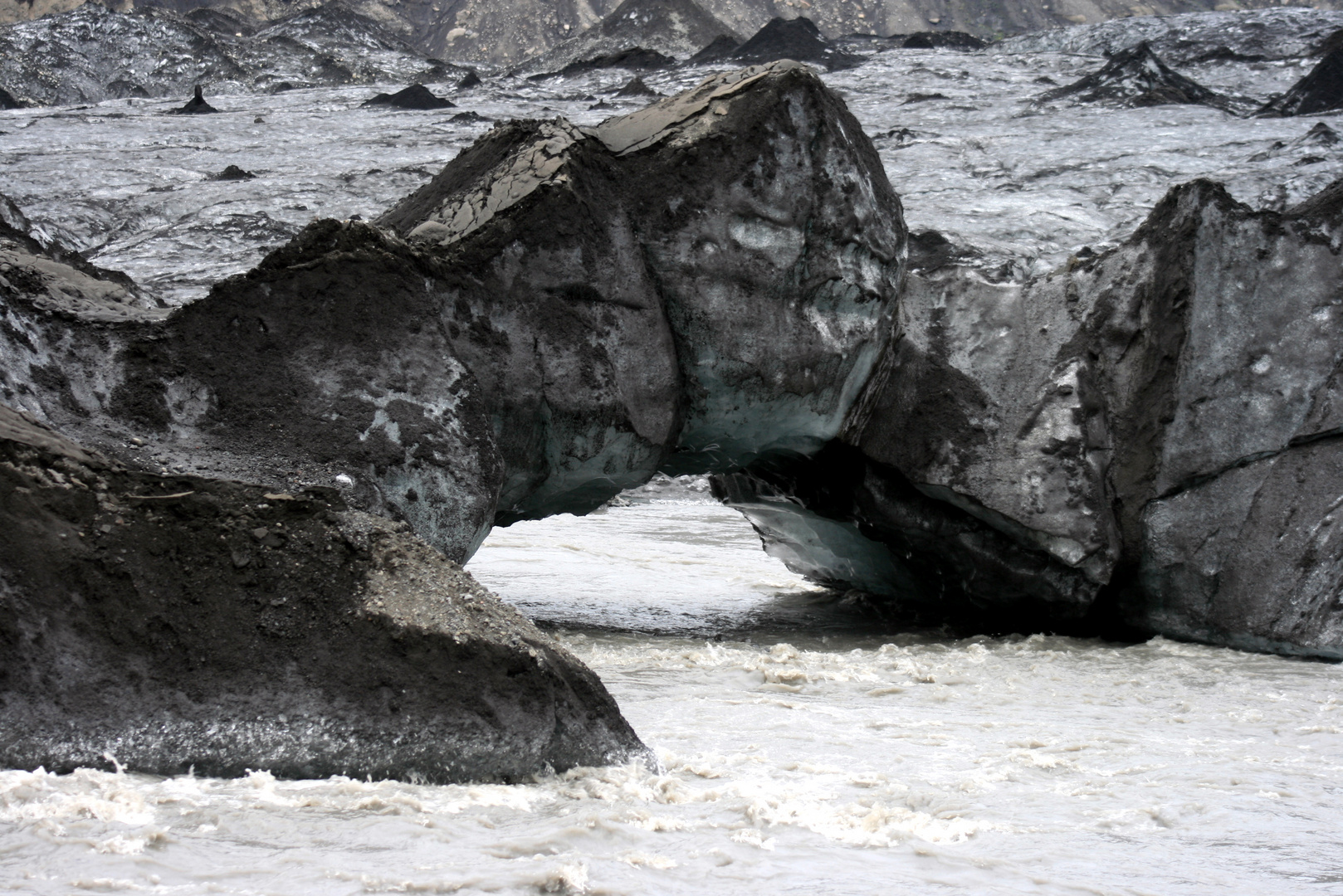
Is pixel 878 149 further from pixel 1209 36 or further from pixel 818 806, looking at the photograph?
pixel 818 806

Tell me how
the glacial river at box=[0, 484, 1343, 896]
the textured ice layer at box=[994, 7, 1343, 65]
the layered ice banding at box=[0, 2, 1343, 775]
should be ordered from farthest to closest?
the textured ice layer at box=[994, 7, 1343, 65] → the layered ice banding at box=[0, 2, 1343, 775] → the glacial river at box=[0, 484, 1343, 896]

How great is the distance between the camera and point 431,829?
195 cm

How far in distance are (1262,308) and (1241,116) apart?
43.0 ft

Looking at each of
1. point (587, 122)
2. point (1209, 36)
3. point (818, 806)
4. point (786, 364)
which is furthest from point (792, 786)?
point (1209, 36)

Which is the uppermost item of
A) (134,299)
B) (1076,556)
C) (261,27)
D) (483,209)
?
(261,27)

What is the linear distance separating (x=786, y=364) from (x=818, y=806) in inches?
98.9

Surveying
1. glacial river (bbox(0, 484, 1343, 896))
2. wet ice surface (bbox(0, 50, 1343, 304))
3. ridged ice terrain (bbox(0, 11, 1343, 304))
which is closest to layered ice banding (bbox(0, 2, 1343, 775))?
glacial river (bbox(0, 484, 1343, 896))

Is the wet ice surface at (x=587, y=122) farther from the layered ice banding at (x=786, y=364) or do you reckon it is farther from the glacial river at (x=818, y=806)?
the glacial river at (x=818, y=806)

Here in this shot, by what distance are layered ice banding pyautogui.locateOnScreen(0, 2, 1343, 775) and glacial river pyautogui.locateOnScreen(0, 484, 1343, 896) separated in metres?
0.75

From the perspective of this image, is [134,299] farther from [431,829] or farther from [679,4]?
[679,4]

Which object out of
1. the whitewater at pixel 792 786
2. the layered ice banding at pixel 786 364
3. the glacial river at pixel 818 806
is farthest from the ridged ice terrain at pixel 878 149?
the glacial river at pixel 818 806

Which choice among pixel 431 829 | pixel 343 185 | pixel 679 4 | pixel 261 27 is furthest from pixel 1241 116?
pixel 261 27

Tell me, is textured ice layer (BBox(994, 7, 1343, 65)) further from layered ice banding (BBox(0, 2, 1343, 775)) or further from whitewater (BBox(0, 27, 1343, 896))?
layered ice banding (BBox(0, 2, 1343, 775))

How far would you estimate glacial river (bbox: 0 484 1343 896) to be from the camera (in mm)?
1771
